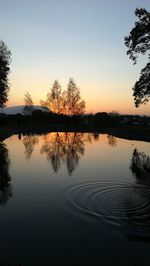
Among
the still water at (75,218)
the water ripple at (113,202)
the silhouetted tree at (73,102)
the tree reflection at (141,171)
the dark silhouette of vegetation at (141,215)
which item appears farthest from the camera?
the silhouetted tree at (73,102)

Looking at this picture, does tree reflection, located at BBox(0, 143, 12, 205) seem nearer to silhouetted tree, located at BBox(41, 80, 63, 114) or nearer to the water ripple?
the water ripple

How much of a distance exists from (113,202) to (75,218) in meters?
3.10

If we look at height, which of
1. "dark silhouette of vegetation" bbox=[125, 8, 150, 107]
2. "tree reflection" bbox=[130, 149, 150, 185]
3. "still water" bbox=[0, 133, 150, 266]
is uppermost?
"dark silhouette of vegetation" bbox=[125, 8, 150, 107]

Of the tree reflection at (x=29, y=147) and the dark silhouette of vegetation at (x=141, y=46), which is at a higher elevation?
the dark silhouette of vegetation at (x=141, y=46)

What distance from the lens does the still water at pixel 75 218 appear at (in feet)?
38.2

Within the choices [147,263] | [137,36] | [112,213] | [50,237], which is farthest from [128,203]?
[137,36]

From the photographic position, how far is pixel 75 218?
1542 cm

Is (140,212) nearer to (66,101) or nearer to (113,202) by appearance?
(113,202)

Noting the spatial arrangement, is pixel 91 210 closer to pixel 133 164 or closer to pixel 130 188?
pixel 130 188

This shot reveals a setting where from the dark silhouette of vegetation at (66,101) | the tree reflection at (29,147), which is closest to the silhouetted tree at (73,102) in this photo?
the dark silhouette of vegetation at (66,101)

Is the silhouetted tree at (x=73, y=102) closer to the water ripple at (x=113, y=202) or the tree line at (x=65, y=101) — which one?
the tree line at (x=65, y=101)

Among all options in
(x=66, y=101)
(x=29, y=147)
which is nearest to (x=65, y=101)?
(x=66, y=101)

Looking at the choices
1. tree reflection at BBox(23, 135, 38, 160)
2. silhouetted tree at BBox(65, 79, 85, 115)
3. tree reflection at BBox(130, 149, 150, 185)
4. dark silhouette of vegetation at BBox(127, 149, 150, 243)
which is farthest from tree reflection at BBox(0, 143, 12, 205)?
silhouetted tree at BBox(65, 79, 85, 115)

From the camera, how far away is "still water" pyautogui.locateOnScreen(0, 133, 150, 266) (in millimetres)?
11633
